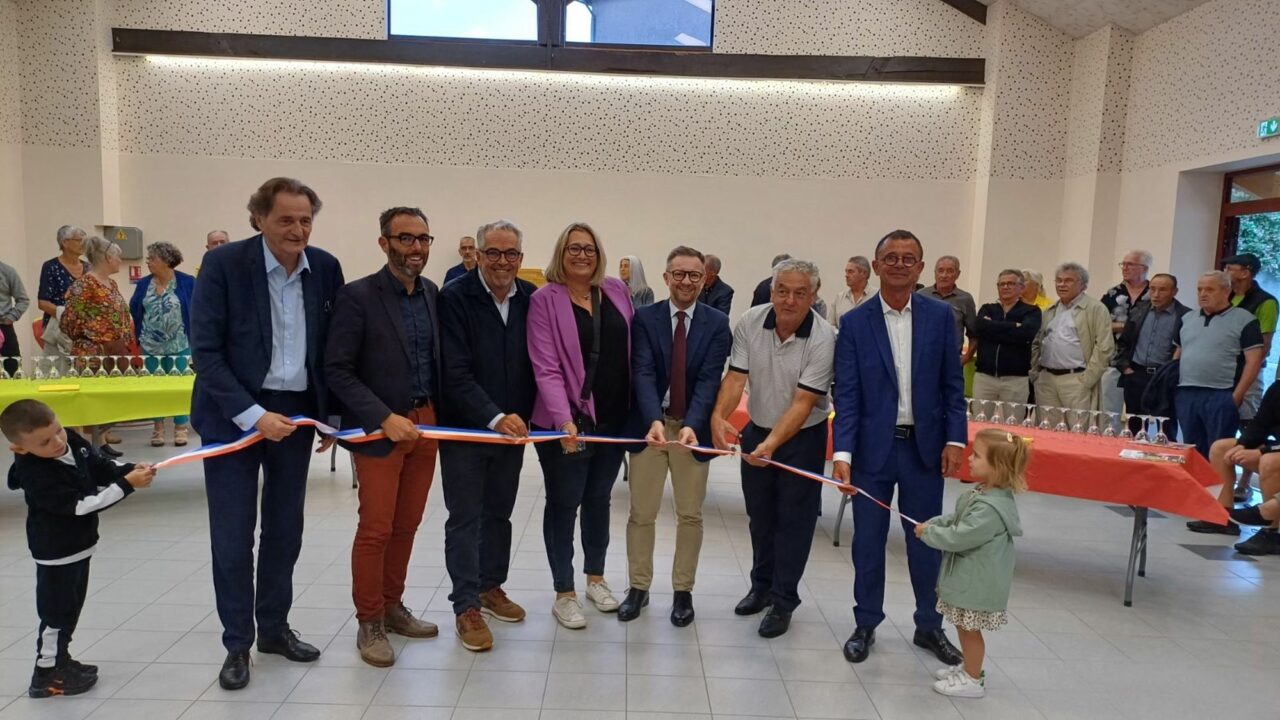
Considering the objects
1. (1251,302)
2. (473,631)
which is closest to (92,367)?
(473,631)

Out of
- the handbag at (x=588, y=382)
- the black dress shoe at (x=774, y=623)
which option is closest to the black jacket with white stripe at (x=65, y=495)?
the handbag at (x=588, y=382)

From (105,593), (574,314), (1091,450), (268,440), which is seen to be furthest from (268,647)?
(1091,450)

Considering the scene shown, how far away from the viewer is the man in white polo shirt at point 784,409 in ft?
11.1

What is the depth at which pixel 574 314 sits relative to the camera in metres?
3.33

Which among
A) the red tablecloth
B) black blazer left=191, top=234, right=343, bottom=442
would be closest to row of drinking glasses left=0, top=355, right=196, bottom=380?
black blazer left=191, top=234, right=343, bottom=442

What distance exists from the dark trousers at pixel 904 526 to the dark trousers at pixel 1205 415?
3592 millimetres

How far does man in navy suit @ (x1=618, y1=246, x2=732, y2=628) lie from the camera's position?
3461 mm

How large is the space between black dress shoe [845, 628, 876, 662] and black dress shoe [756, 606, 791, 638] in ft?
0.98

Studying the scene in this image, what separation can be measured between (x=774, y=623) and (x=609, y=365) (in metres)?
1.42

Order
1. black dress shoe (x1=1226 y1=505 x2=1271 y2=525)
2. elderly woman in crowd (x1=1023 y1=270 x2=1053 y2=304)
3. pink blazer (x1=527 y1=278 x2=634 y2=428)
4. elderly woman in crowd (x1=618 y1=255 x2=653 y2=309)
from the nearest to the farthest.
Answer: pink blazer (x1=527 y1=278 x2=634 y2=428), black dress shoe (x1=1226 y1=505 x2=1271 y2=525), elderly woman in crowd (x1=1023 y1=270 x2=1053 y2=304), elderly woman in crowd (x1=618 y1=255 x2=653 y2=309)

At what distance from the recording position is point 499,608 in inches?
142

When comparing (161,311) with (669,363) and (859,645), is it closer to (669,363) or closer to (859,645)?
(669,363)

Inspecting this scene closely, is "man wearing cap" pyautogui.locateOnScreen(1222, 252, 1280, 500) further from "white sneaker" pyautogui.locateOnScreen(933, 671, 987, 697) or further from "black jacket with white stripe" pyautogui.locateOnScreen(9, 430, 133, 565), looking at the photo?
"black jacket with white stripe" pyautogui.locateOnScreen(9, 430, 133, 565)

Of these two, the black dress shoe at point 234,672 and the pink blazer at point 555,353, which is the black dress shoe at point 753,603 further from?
the black dress shoe at point 234,672
